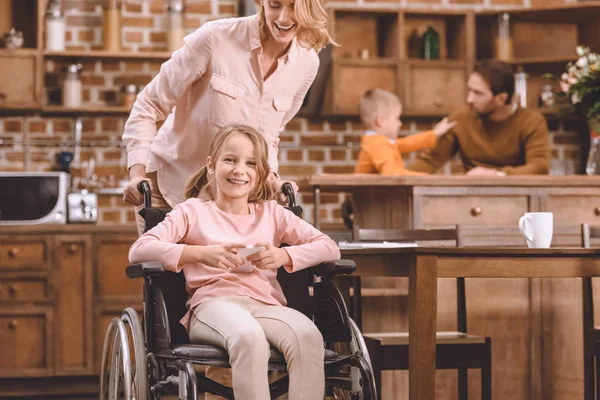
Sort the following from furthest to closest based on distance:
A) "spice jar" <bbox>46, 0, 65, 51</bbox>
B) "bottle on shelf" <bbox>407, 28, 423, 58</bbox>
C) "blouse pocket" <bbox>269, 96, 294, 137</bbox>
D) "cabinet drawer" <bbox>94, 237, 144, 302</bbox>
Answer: "bottle on shelf" <bbox>407, 28, 423, 58</bbox> → "spice jar" <bbox>46, 0, 65, 51</bbox> → "cabinet drawer" <bbox>94, 237, 144, 302</bbox> → "blouse pocket" <bbox>269, 96, 294, 137</bbox>

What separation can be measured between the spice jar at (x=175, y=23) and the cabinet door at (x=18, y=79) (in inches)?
27.4

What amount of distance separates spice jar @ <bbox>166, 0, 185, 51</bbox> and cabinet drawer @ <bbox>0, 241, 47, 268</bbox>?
49.5 inches

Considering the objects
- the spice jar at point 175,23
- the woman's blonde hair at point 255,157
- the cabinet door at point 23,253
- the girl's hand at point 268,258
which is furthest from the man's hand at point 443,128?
the girl's hand at point 268,258

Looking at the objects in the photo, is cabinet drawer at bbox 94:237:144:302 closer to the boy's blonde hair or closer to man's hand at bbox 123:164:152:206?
the boy's blonde hair

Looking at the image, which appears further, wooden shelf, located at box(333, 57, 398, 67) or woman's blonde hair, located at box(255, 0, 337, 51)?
wooden shelf, located at box(333, 57, 398, 67)

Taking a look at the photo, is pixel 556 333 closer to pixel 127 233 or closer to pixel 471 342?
pixel 471 342

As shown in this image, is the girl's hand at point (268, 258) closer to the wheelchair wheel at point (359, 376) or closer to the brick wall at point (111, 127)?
the wheelchair wheel at point (359, 376)

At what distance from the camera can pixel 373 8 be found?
17.4ft

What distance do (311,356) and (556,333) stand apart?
5.50 ft

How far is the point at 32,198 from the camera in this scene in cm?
478

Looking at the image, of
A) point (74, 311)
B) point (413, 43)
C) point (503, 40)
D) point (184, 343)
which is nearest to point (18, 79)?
point (74, 311)

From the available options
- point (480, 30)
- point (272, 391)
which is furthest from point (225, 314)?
point (480, 30)

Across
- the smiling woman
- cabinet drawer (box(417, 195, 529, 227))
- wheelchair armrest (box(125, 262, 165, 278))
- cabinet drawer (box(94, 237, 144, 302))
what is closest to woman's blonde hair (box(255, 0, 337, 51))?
the smiling woman

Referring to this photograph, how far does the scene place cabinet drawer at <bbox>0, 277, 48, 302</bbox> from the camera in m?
4.66
